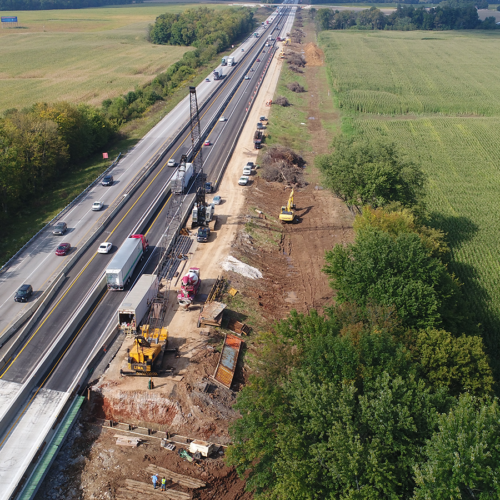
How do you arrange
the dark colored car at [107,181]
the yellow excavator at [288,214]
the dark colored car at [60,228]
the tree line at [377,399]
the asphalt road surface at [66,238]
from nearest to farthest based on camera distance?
the tree line at [377,399], the asphalt road surface at [66,238], the dark colored car at [60,228], the yellow excavator at [288,214], the dark colored car at [107,181]

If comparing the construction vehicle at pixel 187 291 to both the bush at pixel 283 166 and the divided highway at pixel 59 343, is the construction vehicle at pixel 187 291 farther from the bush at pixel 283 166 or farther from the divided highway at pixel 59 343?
the bush at pixel 283 166

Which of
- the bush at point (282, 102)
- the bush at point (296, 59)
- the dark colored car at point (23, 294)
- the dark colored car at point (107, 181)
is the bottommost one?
the dark colored car at point (23, 294)

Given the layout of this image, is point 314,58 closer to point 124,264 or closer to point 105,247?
point 105,247

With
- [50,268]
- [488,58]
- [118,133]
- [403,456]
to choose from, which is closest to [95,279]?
[50,268]

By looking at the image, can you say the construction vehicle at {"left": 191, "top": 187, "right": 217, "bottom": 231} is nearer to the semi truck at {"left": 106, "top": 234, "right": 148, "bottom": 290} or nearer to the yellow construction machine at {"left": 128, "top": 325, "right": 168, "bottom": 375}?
the semi truck at {"left": 106, "top": 234, "right": 148, "bottom": 290}

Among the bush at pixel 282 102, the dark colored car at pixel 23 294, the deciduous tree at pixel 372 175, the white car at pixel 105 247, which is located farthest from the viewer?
the bush at pixel 282 102

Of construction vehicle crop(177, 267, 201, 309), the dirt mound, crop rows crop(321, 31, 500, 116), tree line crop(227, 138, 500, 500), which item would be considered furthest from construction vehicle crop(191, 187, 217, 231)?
the dirt mound

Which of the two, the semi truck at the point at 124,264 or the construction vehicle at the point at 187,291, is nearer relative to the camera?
the construction vehicle at the point at 187,291

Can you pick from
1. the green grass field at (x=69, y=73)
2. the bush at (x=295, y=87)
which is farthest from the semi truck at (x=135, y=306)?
the bush at (x=295, y=87)
